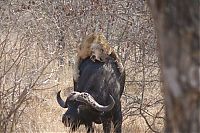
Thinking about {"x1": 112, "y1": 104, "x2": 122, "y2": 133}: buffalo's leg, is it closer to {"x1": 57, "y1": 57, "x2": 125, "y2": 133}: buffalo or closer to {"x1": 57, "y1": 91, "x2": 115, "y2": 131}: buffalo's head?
{"x1": 57, "y1": 57, "x2": 125, "y2": 133}: buffalo

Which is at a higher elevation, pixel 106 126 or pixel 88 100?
pixel 88 100

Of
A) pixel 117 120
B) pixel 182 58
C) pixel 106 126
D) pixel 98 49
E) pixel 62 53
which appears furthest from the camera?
pixel 62 53

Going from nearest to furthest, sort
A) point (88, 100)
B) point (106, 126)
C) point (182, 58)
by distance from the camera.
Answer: point (182, 58) → point (88, 100) → point (106, 126)

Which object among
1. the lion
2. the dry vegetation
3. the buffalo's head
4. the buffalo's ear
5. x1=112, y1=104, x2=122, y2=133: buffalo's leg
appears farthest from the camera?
the lion

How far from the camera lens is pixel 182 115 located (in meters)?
2.97

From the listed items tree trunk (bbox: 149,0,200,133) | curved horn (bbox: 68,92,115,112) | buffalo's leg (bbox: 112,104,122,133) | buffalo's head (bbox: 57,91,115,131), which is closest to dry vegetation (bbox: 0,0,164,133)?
buffalo's leg (bbox: 112,104,122,133)

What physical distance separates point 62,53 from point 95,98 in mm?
3504

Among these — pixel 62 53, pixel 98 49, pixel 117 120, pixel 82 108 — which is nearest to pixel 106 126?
pixel 117 120

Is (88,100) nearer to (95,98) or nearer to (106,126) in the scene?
(95,98)

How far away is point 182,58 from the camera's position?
9.61ft


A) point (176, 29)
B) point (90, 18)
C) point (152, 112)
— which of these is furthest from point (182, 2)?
point (90, 18)

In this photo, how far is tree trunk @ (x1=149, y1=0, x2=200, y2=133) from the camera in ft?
9.60

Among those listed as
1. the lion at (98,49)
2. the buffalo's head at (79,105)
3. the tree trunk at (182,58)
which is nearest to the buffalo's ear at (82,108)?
the buffalo's head at (79,105)

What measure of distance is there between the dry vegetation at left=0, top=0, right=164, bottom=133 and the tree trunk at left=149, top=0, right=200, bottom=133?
4552mm
